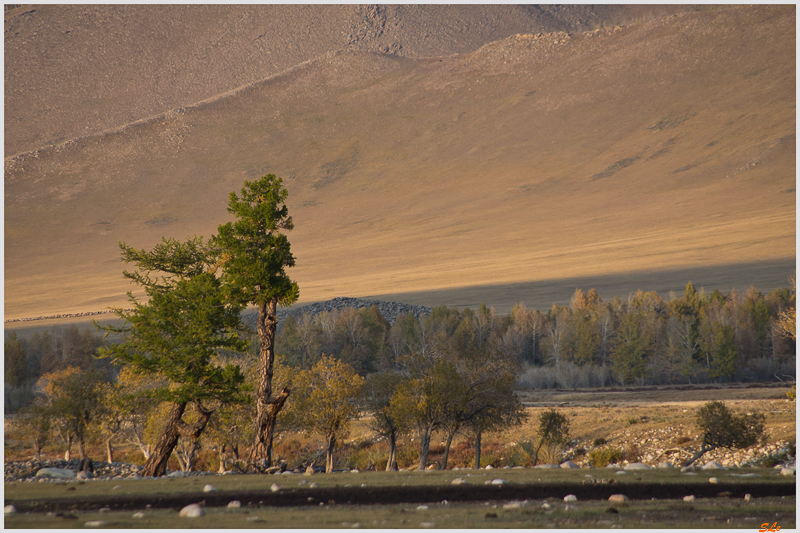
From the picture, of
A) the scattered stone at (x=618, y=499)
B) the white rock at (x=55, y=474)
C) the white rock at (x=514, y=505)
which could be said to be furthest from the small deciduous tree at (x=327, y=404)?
the scattered stone at (x=618, y=499)

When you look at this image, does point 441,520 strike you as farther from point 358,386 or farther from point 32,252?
point 32,252

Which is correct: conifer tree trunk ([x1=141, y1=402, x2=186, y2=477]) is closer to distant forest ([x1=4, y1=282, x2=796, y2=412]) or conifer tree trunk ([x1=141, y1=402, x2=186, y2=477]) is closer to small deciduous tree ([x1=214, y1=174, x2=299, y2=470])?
small deciduous tree ([x1=214, y1=174, x2=299, y2=470])

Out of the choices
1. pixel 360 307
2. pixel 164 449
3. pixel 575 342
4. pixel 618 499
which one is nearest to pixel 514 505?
pixel 618 499

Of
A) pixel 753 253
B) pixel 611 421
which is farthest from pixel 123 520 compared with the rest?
pixel 753 253

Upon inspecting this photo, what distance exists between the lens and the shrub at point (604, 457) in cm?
3031

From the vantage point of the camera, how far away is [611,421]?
40406 millimetres

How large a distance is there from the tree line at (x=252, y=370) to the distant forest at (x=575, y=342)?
388 millimetres

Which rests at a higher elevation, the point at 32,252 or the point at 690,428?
the point at 32,252

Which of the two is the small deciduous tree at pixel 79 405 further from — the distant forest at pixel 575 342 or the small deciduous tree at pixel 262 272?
the distant forest at pixel 575 342

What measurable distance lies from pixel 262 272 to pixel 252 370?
57.1ft

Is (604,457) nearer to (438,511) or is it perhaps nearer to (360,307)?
(438,511)

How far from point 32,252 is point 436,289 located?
11442 cm

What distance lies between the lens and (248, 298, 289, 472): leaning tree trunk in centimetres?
1738

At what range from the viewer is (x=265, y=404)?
17.7 meters
